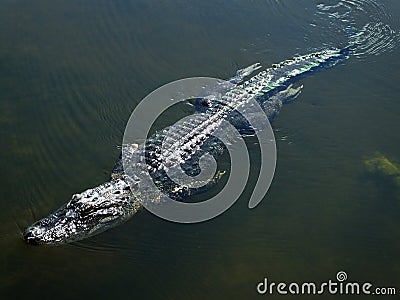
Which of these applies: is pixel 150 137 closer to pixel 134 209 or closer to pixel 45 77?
pixel 134 209

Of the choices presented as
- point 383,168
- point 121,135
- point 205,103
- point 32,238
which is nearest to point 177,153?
point 121,135

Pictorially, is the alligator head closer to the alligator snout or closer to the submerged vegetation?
the alligator snout

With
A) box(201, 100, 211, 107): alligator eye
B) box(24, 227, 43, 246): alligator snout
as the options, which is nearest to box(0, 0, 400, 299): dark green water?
box(24, 227, 43, 246): alligator snout

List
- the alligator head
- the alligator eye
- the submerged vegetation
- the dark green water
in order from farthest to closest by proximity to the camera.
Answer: the alligator eye < the submerged vegetation < the alligator head < the dark green water

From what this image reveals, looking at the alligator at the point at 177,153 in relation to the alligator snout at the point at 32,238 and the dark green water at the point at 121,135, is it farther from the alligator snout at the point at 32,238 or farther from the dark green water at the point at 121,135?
the dark green water at the point at 121,135

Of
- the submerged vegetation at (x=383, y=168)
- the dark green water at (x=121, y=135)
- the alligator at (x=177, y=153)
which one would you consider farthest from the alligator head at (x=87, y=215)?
the submerged vegetation at (x=383, y=168)

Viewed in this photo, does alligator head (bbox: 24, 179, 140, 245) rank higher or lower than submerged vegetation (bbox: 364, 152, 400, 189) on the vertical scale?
lower

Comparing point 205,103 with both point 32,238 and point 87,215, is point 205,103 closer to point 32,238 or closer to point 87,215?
point 87,215

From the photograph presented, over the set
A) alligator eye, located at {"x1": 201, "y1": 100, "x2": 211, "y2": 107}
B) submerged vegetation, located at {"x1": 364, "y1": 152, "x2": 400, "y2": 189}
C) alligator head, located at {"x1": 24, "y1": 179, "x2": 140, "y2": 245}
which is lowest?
alligator head, located at {"x1": 24, "y1": 179, "x2": 140, "y2": 245}

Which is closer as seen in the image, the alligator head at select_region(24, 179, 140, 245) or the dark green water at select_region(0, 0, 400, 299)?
the dark green water at select_region(0, 0, 400, 299)
